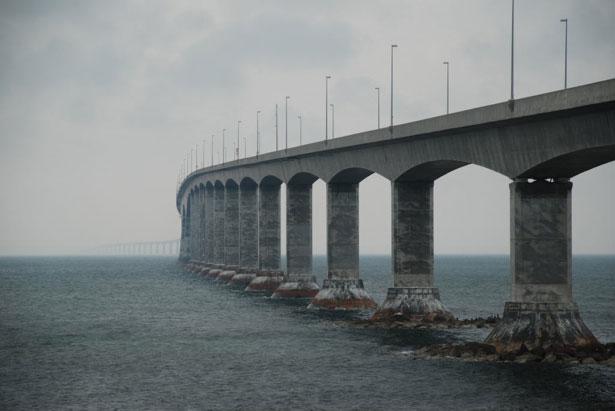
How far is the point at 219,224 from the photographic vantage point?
116812 mm

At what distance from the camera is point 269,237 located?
92875 mm

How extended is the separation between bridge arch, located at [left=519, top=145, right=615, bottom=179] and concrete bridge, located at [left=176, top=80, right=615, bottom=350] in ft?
0.29

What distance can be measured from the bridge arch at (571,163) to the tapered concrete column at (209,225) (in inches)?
3146

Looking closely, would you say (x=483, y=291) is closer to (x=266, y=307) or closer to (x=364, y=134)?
(x=266, y=307)

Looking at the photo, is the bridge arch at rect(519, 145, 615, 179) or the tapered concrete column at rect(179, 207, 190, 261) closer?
the bridge arch at rect(519, 145, 615, 179)

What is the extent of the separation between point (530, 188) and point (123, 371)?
20.8 m

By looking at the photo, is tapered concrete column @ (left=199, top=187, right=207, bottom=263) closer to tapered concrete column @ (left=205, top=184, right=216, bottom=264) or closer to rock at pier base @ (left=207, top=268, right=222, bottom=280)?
tapered concrete column @ (left=205, top=184, right=216, bottom=264)

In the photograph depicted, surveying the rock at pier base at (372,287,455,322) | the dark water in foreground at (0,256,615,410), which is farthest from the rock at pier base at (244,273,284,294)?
the rock at pier base at (372,287,455,322)

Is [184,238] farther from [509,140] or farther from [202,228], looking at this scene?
[509,140]

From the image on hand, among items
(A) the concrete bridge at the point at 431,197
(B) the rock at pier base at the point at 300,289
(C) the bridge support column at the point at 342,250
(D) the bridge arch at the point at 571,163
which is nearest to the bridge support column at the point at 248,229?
(A) the concrete bridge at the point at 431,197

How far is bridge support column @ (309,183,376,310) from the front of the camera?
73188 millimetres

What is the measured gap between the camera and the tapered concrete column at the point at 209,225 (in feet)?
412

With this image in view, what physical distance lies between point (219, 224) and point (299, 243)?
115 feet

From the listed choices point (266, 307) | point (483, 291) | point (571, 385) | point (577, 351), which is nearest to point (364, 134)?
point (266, 307)
